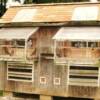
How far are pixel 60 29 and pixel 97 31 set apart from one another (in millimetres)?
2392

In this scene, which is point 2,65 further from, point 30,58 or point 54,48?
point 54,48

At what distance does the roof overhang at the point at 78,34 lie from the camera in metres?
23.1

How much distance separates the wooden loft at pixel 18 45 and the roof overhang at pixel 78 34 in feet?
6.93

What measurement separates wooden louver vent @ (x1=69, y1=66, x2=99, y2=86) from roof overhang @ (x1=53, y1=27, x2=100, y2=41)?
1.98 m

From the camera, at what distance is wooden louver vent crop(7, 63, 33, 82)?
26.0 meters

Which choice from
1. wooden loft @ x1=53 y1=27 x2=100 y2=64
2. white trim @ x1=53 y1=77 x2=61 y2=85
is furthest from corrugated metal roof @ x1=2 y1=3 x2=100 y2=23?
white trim @ x1=53 y1=77 x2=61 y2=85

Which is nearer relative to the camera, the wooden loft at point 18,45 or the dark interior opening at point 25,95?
the wooden loft at point 18,45

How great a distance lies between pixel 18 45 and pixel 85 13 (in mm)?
4822

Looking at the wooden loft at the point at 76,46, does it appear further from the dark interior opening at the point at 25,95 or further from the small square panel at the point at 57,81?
the dark interior opening at the point at 25,95

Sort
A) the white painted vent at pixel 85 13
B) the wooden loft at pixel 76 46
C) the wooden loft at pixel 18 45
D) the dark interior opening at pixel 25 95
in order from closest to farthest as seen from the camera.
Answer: the wooden loft at pixel 76 46, the white painted vent at pixel 85 13, the wooden loft at pixel 18 45, the dark interior opening at pixel 25 95

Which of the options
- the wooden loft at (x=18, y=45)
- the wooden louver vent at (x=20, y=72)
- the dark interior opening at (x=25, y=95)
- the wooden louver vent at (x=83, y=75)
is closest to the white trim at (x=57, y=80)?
the wooden louver vent at (x=83, y=75)

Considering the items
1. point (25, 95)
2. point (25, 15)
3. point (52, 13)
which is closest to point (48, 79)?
point (25, 95)

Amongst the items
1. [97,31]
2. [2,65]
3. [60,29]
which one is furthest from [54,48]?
[2,65]

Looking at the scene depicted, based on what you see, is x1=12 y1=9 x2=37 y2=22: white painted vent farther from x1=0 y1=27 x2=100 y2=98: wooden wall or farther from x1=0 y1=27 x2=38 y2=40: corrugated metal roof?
x1=0 y1=27 x2=100 y2=98: wooden wall
